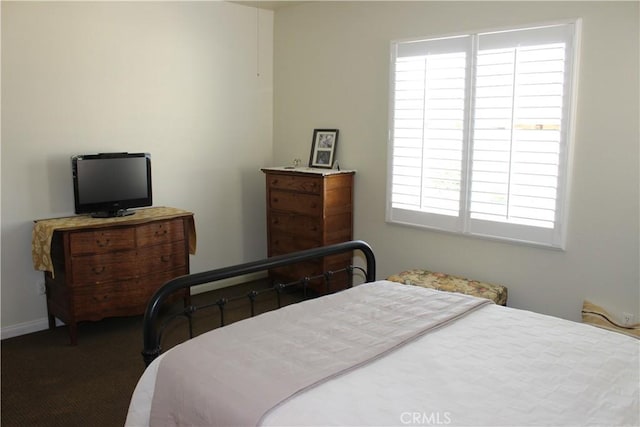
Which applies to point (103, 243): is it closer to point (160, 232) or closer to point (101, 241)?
point (101, 241)

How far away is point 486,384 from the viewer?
5.62 feet

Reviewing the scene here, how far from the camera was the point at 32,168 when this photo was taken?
3.97 metres

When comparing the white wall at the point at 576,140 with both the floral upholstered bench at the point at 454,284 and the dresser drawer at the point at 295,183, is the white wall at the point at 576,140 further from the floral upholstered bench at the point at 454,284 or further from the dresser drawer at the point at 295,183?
the dresser drawer at the point at 295,183

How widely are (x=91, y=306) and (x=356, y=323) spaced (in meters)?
2.47

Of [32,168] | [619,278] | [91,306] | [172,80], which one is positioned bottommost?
[91,306]

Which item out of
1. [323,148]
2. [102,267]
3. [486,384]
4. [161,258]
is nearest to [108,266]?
[102,267]

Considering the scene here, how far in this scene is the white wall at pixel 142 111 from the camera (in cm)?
390

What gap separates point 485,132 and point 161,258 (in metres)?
2.65

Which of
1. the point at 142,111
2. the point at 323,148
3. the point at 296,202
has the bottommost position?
the point at 296,202

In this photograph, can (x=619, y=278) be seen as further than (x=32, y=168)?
No

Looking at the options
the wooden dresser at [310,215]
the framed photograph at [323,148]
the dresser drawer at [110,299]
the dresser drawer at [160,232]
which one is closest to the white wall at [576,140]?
the framed photograph at [323,148]


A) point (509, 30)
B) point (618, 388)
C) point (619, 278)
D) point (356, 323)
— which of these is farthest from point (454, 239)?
point (618, 388)

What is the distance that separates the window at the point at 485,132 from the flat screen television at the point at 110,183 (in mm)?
2048

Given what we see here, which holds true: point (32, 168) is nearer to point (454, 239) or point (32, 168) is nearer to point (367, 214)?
point (367, 214)
